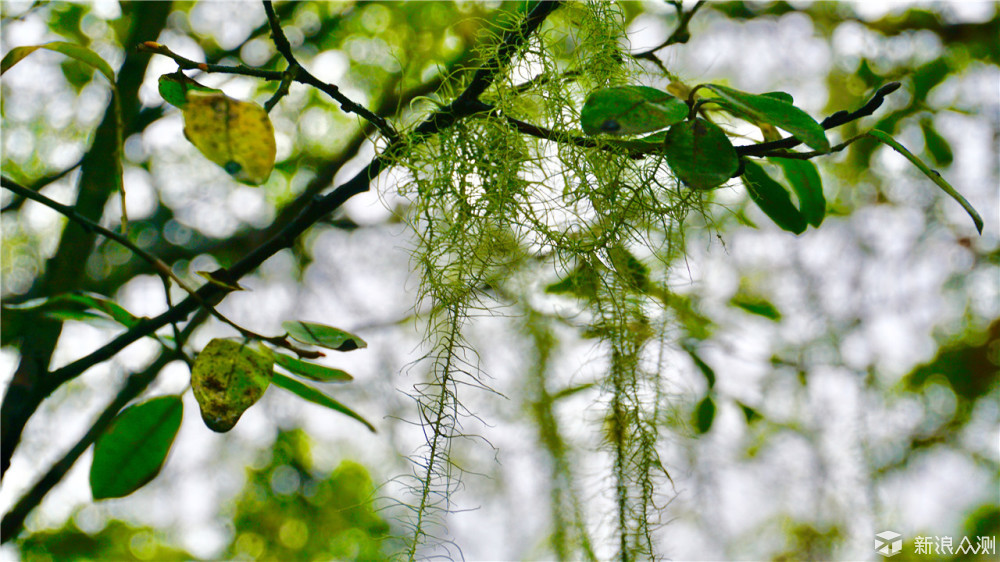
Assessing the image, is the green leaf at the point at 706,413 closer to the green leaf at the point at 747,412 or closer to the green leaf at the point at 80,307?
the green leaf at the point at 747,412

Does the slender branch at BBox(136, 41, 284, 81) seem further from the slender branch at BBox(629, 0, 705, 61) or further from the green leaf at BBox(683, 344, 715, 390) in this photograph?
the green leaf at BBox(683, 344, 715, 390)

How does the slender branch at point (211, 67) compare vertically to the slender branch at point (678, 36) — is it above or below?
below

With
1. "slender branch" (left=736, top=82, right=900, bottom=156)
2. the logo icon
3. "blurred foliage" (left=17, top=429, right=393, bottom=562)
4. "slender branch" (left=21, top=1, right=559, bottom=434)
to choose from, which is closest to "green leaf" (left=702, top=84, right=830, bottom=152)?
"slender branch" (left=736, top=82, right=900, bottom=156)

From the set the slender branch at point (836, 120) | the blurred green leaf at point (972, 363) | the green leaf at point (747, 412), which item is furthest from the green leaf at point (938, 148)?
Result: the blurred green leaf at point (972, 363)

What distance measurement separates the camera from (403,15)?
1.75 m

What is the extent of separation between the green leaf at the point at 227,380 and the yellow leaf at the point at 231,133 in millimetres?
137

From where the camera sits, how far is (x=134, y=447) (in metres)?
0.62

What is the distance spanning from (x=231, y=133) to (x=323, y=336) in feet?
0.55

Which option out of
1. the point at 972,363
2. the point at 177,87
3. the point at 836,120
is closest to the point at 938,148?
the point at 836,120

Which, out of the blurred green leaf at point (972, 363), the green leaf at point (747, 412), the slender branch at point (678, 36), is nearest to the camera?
the slender branch at point (678, 36)

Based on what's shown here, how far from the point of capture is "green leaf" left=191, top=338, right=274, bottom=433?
48 centimetres

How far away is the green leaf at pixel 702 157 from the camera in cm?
34

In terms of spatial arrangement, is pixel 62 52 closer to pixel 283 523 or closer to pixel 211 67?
pixel 211 67

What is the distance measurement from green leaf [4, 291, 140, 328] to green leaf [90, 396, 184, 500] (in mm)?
86
